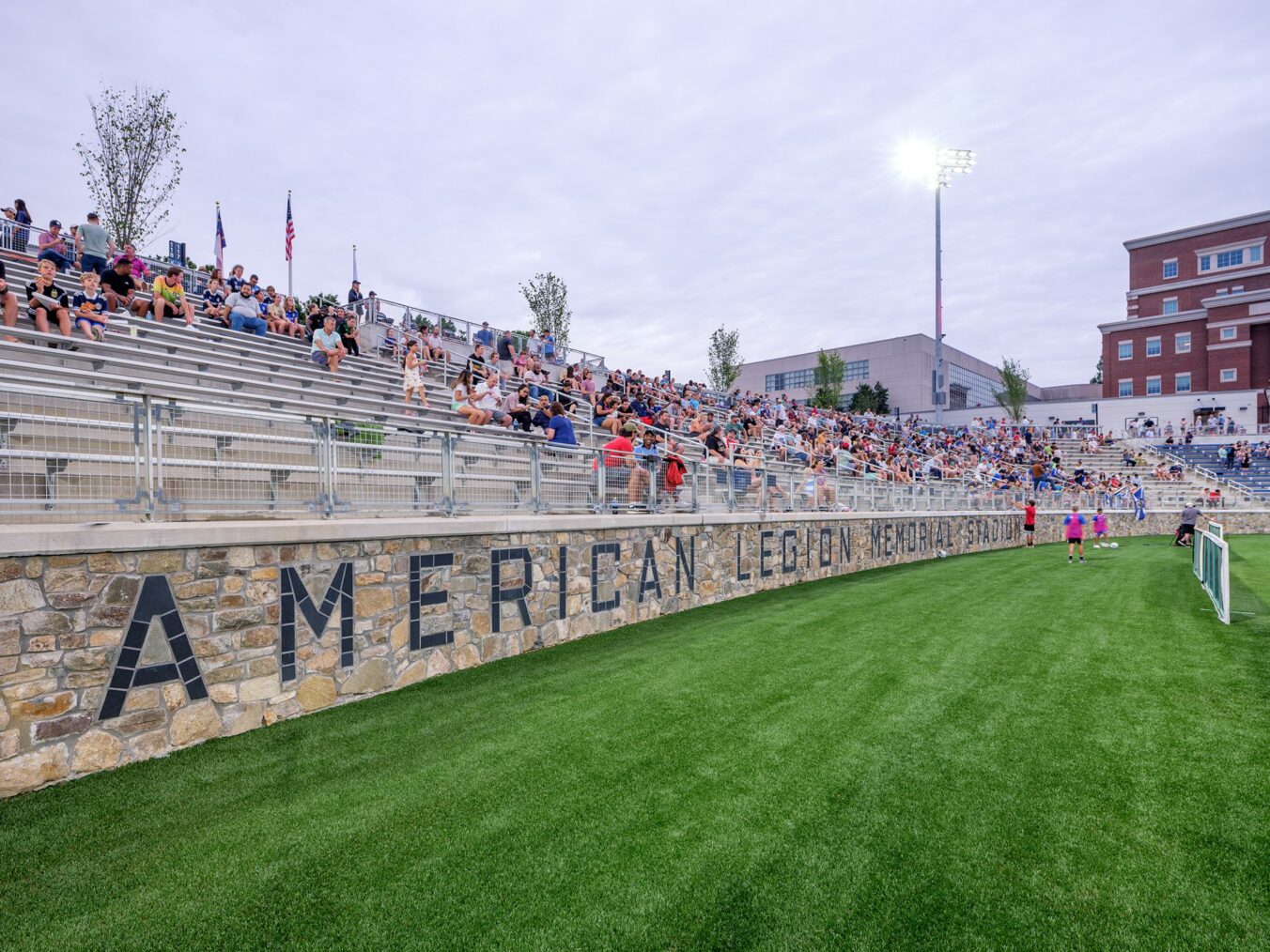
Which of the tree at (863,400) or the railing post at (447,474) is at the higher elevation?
the tree at (863,400)

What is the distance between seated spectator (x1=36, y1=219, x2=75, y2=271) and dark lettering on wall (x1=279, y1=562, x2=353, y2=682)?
11.9 meters

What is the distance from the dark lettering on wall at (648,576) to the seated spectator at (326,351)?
851cm

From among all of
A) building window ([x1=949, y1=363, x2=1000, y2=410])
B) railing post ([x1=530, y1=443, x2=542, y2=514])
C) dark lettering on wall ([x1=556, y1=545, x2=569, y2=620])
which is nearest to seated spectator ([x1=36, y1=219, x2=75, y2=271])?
railing post ([x1=530, y1=443, x2=542, y2=514])

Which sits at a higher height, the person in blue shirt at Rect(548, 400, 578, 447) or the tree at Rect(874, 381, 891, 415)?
the tree at Rect(874, 381, 891, 415)

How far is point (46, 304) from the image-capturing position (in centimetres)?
1032

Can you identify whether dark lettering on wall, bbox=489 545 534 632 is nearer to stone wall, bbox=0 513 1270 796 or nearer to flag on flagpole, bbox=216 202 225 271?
stone wall, bbox=0 513 1270 796

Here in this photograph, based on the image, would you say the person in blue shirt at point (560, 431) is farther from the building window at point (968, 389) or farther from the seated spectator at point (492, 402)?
the building window at point (968, 389)

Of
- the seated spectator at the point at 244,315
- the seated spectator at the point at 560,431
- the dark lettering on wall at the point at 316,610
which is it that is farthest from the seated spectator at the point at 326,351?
the dark lettering on wall at the point at 316,610

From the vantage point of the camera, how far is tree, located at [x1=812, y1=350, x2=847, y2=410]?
6425 centimetres

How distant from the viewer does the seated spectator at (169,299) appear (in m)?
14.1

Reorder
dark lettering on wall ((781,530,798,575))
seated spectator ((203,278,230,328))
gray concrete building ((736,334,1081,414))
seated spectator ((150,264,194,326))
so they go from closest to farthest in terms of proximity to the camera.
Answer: seated spectator ((150,264,194,326))
dark lettering on wall ((781,530,798,575))
seated spectator ((203,278,230,328))
gray concrete building ((736,334,1081,414))

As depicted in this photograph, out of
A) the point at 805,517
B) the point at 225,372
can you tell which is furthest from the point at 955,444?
the point at 225,372

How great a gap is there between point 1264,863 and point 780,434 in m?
21.6

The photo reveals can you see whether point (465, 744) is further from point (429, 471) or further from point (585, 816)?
point (429, 471)
